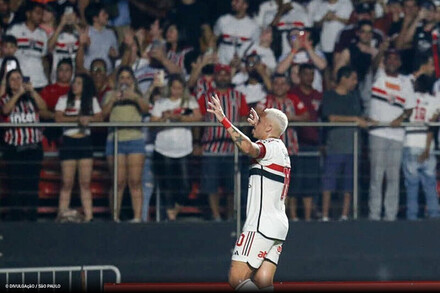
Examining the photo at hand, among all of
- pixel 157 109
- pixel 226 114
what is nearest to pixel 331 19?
pixel 226 114

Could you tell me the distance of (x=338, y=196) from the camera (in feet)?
43.6

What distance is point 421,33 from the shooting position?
47.8 ft

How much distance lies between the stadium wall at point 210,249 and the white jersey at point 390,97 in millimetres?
1427

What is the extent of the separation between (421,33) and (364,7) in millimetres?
888

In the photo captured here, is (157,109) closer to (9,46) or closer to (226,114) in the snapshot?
(226,114)

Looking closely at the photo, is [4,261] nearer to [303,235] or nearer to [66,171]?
[66,171]

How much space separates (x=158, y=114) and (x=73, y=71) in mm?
1220

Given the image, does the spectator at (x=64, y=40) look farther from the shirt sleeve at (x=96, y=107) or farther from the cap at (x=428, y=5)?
the cap at (x=428, y=5)

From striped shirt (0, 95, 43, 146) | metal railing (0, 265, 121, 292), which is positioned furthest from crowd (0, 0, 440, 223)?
metal railing (0, 265, 121, 292)

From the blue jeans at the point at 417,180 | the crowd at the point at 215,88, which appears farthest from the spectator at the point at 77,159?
the blue jeans at the point at 417,180

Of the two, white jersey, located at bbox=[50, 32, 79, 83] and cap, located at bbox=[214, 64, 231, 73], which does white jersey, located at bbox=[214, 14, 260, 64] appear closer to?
cap, located at bbox=[214, 64, 231, 73]

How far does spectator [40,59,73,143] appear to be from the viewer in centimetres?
1308

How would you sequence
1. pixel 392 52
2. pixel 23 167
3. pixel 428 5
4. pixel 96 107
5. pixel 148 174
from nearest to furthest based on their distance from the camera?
pixel 23 167 → pixel 148 174 → pixel 96 107 → pixel 392 52 → pixel 428 5

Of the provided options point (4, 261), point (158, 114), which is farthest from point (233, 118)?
point (4, 261)
